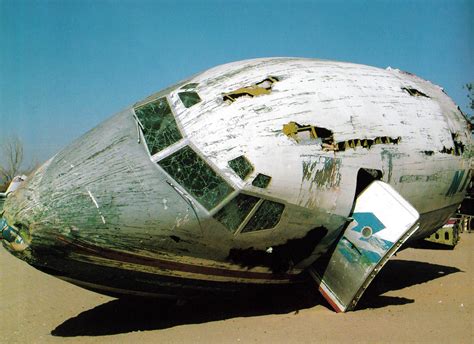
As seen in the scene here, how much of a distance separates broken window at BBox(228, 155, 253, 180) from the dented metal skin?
0.05 metres

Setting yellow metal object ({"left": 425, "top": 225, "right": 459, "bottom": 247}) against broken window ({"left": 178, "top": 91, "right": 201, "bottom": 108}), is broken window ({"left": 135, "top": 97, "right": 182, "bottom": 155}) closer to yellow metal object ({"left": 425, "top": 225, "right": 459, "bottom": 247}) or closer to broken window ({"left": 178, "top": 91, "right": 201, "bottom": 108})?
broken window ({"left": 178, "top": 91, "right": 201, "bottom": 108})

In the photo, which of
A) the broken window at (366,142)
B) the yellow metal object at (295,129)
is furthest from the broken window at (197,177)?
the broken window at (366,142)

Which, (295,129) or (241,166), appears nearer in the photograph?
(241,166)

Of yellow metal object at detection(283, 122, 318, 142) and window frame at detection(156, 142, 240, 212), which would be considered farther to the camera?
yellow metal object at detection(283, 122, 318, 142)

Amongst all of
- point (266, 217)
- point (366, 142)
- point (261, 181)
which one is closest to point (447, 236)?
point (366, 142)

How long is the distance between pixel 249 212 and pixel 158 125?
5.55 ft

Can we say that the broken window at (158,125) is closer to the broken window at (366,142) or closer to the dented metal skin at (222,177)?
the dented metal skin at (222,177)

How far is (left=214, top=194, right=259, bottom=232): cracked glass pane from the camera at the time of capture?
6277mm

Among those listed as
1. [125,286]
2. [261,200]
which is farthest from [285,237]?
[125,286]

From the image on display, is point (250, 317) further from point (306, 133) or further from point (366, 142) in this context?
point (366, 142)

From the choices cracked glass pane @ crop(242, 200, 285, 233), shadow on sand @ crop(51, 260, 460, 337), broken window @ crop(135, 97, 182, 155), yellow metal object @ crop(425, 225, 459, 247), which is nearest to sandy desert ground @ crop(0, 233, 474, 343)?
shadow on sand @ crop(51, 260, 460, 337)

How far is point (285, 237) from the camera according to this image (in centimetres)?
673

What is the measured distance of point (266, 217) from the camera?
6.50m

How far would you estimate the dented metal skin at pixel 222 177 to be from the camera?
6.07m
